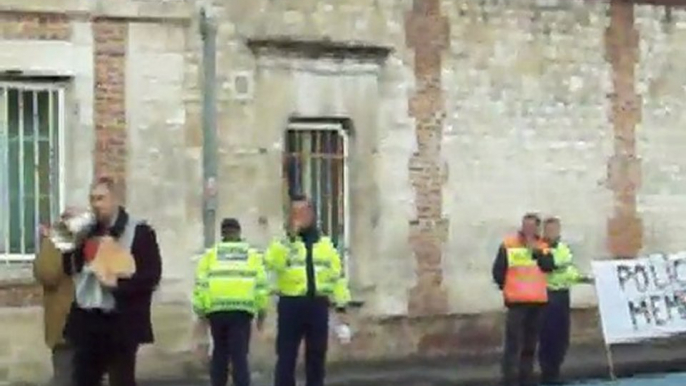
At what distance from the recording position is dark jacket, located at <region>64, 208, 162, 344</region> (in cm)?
1195

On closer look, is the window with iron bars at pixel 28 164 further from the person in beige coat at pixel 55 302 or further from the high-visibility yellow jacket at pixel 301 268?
the person in beige coat at pixel 55 302

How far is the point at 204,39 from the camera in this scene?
20.6 metres

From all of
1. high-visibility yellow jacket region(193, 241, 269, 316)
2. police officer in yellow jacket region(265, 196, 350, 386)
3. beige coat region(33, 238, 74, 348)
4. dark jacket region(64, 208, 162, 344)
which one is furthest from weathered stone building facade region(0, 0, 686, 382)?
dark jacket region(64, 208, 162, 344)

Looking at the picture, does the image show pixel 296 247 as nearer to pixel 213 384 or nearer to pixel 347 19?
pixel 213 384

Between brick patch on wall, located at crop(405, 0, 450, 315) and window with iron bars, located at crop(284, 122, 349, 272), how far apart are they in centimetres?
93

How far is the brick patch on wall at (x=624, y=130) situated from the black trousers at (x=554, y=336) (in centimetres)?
481

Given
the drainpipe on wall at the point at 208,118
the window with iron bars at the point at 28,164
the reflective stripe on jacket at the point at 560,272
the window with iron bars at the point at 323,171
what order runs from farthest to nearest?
the window with iron bars at the point at 323,171 → the drainpipe on wall at the point at 208,118 → the window with iron bars at the point at 28,164 → the reflective stripe on jacket at the point at 560,272

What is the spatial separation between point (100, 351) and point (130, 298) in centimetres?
40

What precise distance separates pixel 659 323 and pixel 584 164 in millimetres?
3942

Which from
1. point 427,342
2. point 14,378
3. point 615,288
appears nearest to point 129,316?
point 14,378

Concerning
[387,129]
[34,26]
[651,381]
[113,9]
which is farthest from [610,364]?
[34,26]

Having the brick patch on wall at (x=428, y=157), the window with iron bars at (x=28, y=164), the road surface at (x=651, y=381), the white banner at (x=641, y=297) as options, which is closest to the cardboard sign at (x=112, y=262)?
the window with iron bars at (x=28, y=164)

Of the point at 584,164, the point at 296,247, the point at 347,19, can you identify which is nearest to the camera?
the point at 296,247

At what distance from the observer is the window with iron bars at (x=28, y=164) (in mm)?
19531
